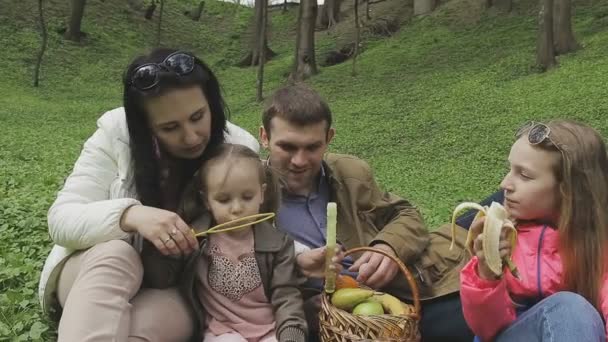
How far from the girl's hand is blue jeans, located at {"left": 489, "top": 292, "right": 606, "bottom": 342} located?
21 centimetres

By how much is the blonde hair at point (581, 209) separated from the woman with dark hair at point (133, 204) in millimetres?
1354

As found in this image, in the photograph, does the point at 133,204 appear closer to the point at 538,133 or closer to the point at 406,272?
the point at 406,272

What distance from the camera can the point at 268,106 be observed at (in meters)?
3.13

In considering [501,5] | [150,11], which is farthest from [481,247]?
[150,11]

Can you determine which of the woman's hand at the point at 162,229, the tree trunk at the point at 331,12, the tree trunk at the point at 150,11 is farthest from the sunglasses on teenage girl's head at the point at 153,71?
the tree trunk at the point at 150,11

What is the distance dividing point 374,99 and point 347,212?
13.3m

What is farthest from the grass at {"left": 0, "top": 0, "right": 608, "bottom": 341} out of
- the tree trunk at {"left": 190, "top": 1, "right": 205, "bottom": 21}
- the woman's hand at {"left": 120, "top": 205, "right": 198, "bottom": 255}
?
the tree trunk at {"left": 190, "top": 1, "right": 205, "bottom": 21}

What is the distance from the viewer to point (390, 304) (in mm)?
2570

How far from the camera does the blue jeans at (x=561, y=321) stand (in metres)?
2.17

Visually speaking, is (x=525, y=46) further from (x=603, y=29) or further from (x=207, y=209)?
(x=207, y=209)

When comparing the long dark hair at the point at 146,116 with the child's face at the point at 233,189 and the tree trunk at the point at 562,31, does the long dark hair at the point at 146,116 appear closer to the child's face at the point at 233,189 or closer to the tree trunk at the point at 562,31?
the child's face at the point at 233,189

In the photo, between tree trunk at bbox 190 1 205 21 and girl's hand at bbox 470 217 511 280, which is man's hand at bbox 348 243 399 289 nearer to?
girl's hand at bbox 470 217 511 280

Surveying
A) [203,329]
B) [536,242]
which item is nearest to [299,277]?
[203,329]

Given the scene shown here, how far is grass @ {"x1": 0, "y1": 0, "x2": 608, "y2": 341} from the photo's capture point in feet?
19.4
